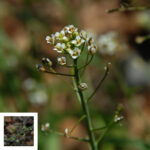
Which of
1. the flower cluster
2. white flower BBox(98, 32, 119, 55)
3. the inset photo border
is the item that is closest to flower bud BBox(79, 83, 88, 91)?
the flower cluster

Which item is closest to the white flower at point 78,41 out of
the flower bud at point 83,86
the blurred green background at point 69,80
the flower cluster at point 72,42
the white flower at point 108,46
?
the flower cluster at point 72,42

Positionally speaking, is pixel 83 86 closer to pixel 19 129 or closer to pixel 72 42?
pixel 72 42

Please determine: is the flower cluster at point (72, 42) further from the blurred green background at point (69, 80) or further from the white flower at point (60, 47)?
the blurred green background at point (69, 80)

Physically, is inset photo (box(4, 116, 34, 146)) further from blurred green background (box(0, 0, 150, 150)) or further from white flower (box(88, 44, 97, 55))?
blurred green background (box(0, 0, 150, 150))

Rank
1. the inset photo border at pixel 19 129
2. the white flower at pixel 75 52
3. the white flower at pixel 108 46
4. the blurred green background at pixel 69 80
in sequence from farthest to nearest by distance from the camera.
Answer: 1. the blurred green background at pixel 69 80
2. the white flower at pixel 108 46
3. the inset photo border at pixel 19 129
4. the white flower at pixel 75 52

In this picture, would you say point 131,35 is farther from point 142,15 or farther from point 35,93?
point 35,93

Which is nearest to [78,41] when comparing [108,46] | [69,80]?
[108,46]
